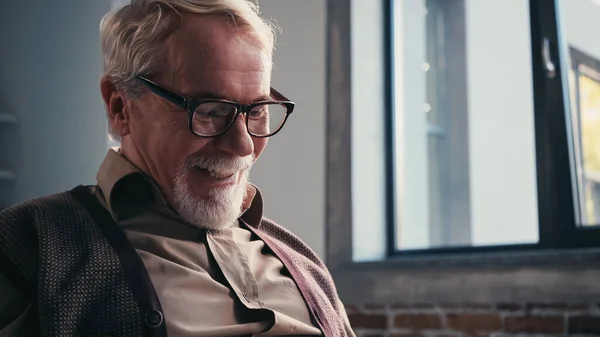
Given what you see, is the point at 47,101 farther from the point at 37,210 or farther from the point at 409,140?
the point at 37,210

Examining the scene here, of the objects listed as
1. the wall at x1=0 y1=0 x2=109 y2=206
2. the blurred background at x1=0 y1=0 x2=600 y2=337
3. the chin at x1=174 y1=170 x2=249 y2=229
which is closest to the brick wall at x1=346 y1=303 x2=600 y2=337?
the blurred background at x1=0 y1=0 x2=600 y2=337

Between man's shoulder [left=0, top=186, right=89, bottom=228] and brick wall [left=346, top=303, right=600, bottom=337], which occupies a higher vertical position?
man's shoulder [left=0, top=186, right=89, bottom=228]

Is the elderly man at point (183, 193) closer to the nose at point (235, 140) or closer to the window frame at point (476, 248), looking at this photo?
the nose at point (235, 140)

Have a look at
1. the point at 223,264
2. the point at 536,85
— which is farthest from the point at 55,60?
the point at 223,264

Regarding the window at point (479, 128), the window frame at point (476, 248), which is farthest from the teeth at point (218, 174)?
the window at point (479, 128)

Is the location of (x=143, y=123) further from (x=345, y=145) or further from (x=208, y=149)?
(x=345, y=145)

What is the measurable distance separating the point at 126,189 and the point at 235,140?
0.75 ft

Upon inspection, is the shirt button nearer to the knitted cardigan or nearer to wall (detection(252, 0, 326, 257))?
the knitted cardigan

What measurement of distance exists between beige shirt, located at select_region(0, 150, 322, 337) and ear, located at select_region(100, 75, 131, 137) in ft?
0.18

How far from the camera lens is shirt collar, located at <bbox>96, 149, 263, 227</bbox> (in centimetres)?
157

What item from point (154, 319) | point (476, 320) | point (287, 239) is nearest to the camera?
point (154, 319)

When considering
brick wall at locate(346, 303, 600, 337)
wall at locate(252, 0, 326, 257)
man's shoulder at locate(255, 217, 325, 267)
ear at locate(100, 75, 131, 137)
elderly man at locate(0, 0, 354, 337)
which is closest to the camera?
elderly man at locate(0, 0, 354, 337)

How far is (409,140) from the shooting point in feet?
11.8

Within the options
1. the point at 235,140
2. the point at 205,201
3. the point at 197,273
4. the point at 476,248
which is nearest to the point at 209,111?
the point at 235,140
